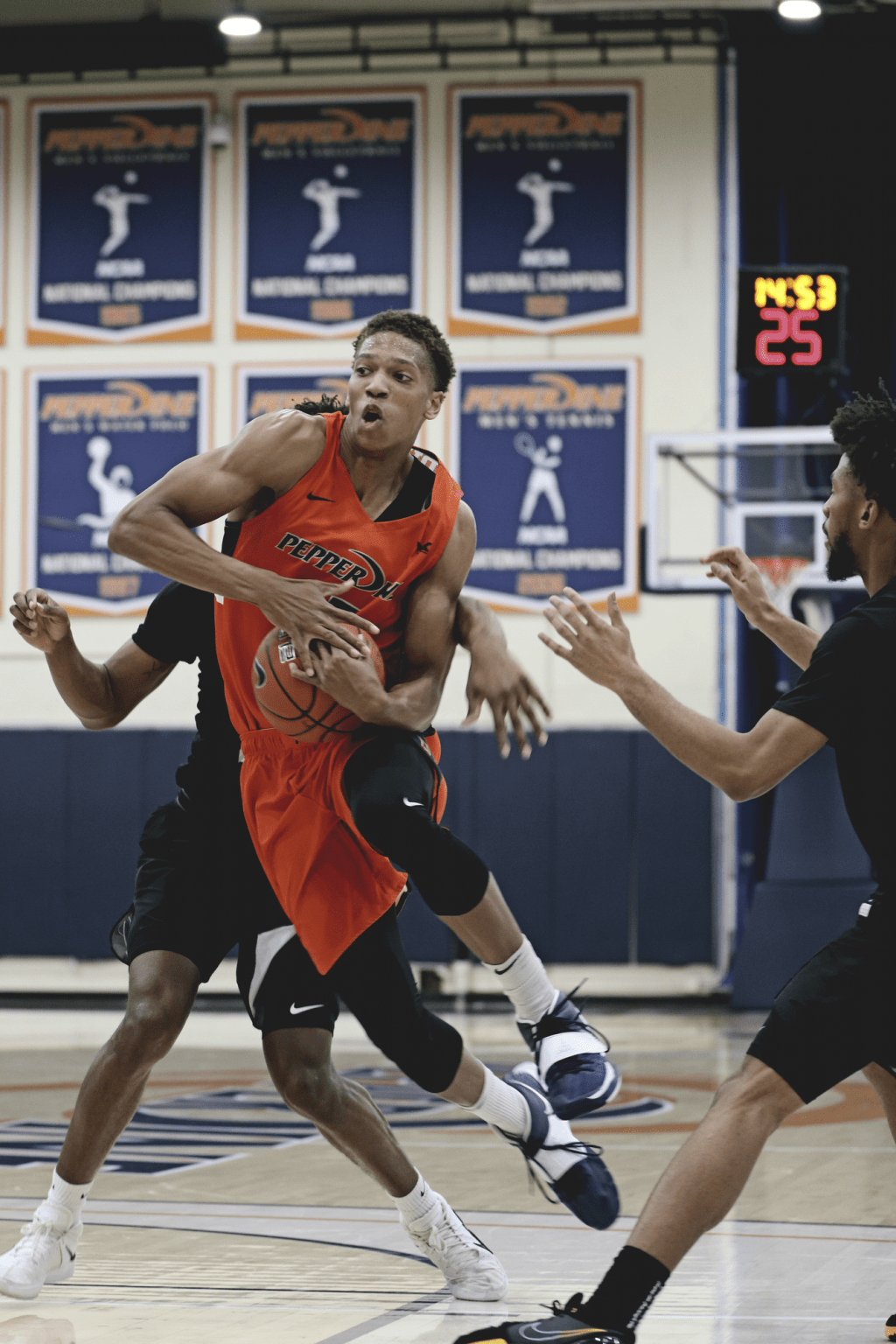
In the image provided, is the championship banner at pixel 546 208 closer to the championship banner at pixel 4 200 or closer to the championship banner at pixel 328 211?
the championship banner at pixel 328 211

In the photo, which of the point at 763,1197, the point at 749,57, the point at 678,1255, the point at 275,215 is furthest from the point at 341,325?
the point at 678,1255

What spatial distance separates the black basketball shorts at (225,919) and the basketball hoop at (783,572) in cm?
677

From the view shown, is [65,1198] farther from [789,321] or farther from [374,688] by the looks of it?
[789,321]

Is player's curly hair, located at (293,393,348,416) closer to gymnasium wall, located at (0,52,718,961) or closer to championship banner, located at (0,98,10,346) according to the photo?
gymnasium wall, located at (0,52,718,961)

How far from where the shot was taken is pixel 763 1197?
209 inches

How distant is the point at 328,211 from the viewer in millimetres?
12867

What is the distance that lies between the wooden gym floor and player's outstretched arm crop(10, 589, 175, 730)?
1429mm

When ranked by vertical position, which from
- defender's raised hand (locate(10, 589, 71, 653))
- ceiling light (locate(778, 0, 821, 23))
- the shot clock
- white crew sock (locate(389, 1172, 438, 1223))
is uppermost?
ceiling light (locate(778, 0, 821, 23))

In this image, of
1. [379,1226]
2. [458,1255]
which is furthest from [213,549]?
[379,1226]

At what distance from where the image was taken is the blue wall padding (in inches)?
480

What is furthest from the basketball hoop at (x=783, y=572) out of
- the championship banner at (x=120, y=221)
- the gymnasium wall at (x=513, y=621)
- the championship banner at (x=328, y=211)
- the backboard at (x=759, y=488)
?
the championship banner at (x=120, y=221)

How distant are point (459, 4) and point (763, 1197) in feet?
33.0

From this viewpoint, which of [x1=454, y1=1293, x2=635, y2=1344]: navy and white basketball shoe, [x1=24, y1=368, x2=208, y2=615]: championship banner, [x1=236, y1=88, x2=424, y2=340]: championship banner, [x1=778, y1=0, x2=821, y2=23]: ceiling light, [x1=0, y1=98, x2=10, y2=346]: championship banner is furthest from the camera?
[x1=0, y1=98, x2=10, y2=346]: championship banner

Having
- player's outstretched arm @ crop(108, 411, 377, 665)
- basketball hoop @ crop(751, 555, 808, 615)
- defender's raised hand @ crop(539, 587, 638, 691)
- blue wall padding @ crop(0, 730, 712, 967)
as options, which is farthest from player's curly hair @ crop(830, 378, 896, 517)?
blue wall padding @ crop(0, 730, 712, 967)
